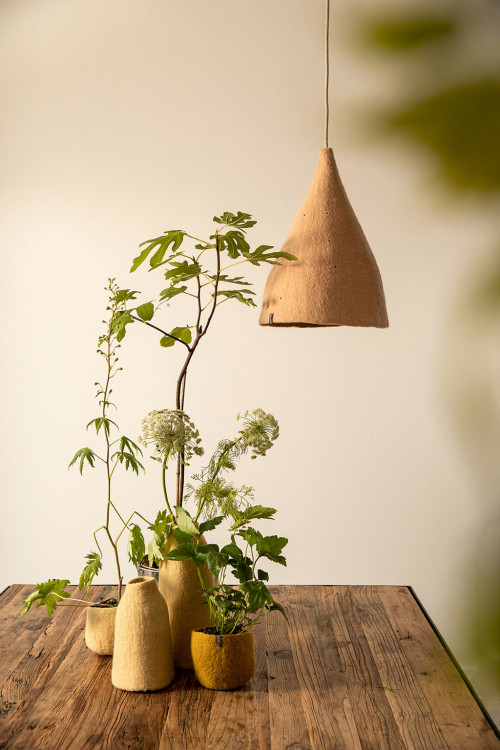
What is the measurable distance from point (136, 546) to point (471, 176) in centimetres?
207

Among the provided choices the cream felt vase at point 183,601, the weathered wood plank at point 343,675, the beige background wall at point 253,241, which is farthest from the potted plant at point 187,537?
the beige background wall at point 253,241

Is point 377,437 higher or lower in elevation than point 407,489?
higher

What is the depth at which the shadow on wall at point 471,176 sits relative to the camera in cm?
274

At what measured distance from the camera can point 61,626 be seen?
1.49m

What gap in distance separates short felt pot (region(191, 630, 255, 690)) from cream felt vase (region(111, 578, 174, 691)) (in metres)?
0.05

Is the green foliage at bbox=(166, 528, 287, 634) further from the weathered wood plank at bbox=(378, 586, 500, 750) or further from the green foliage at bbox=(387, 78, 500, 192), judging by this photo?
the green foliage at bbox=(387, 78, 500, 192)

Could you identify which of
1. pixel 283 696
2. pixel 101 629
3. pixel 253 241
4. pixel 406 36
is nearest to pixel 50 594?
pixel 101 629

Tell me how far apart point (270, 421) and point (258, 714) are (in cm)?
46

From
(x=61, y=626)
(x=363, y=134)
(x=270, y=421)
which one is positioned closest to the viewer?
(x=270, y=421)

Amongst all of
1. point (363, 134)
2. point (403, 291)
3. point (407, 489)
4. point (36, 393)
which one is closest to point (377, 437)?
point (407, 489)

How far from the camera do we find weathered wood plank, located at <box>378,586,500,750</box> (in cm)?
108

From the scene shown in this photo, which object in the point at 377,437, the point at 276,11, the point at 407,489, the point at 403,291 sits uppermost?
the point at 276,11

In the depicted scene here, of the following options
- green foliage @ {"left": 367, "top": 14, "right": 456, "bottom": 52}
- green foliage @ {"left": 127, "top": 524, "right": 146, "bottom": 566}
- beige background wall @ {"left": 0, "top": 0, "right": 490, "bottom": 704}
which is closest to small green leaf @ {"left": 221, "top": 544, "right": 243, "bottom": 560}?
green foliage @ {"left": 127, "top": 524, "right": 146, "bottom": 566}

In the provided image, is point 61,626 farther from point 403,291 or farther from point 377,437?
point 403,291
